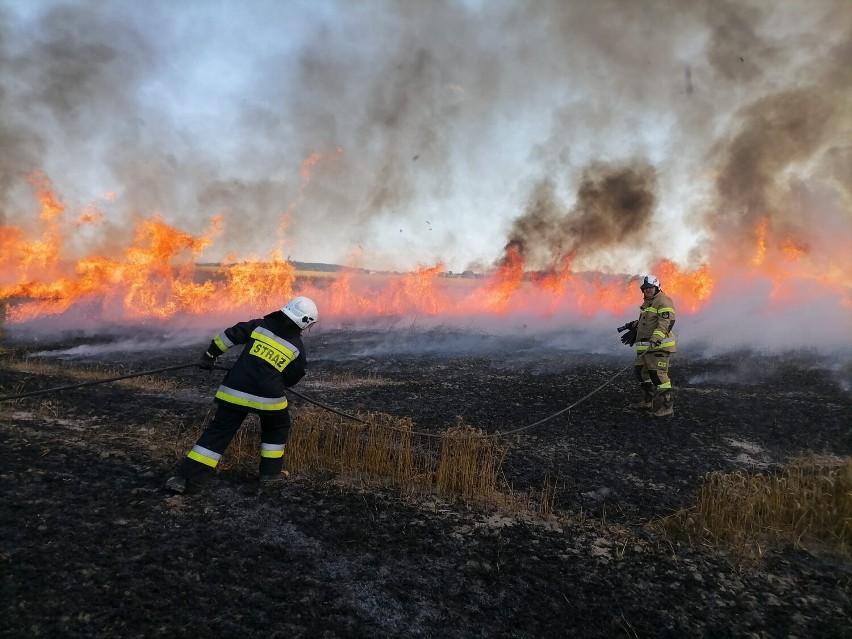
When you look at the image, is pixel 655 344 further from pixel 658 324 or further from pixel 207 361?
pixel 207 361

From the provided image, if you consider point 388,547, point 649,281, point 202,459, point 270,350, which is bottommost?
point 388,547

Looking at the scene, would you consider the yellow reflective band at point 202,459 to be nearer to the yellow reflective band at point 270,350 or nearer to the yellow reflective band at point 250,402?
the yellow reflective band at point 250,402

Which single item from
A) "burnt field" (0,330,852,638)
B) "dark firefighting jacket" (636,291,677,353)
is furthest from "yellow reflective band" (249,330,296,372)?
"dark firefighting jacket" (636,291,677,353)

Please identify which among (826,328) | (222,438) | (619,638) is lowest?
(619,638)

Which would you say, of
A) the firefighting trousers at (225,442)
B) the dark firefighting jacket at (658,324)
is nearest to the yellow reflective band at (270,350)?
the firefighting trousers at (225,442)

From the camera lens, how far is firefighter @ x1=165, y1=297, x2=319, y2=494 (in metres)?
4.95

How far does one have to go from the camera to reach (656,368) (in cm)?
904

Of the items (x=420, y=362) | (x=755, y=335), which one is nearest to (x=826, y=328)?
(x=755, y=335)

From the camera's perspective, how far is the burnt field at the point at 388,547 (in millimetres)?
3203

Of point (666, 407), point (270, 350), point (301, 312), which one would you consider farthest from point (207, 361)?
point (666, 407)

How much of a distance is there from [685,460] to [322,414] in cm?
571

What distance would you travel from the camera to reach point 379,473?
6027mm

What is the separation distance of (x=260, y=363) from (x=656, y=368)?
7414 millimetres

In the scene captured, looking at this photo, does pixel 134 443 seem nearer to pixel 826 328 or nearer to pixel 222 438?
pixel 222 438
